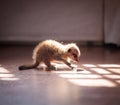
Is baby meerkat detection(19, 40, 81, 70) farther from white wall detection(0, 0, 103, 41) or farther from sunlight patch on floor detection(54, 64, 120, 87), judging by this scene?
white wall detection(0, 0, 103, 41)

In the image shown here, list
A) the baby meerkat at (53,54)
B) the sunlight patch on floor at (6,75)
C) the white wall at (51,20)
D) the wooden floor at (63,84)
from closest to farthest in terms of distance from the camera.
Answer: the wooden floor at (63,84)
the sunlight patch on floor at (6,75)
the baby meerkat at (53,54)
the white wall at (51,20)

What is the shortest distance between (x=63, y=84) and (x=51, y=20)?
2.26 meters

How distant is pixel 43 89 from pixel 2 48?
207 centimetres

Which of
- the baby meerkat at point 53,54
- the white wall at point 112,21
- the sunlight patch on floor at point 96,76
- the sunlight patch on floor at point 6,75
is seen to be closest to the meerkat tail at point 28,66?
the baby meerkat at point 53,54

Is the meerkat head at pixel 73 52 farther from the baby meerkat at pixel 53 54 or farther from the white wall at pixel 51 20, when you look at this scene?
the white wall at pixel 51 20

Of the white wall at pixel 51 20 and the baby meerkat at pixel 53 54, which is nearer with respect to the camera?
the baby meerkat at pixel 53 54

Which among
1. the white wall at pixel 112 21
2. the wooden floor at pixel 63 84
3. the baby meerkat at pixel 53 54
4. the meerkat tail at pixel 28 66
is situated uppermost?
the white wall at pixel 112 21

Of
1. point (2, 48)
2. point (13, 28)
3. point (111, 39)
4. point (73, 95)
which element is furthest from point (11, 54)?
point (73, 95)

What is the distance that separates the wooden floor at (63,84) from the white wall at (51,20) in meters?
1.07

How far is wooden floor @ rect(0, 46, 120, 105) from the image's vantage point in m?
2.35

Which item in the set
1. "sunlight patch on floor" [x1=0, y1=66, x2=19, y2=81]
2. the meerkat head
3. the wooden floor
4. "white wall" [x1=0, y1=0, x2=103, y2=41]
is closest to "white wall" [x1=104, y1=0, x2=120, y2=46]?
"white wall" [x1=0, y1=0, x2=103, y2=41]

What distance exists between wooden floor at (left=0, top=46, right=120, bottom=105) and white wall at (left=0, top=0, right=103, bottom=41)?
3.51 feet

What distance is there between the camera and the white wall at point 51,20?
190 inches

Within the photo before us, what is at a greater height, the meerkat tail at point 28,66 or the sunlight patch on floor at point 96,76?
the meerkat tail at point 28,66
